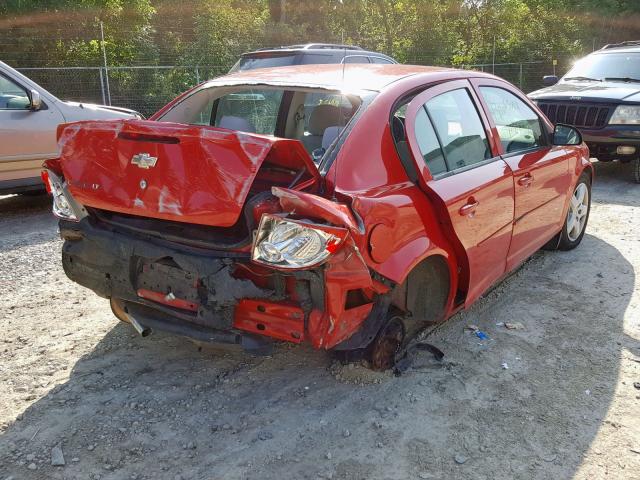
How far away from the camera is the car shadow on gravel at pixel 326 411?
9.20ft

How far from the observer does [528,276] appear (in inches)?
204

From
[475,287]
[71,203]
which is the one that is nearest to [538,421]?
[475,287]

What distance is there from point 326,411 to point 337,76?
1.98 meters

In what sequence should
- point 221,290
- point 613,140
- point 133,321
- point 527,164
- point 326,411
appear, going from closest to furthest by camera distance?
point 221,290 → point 326,411 → point 133,321 → point 527,164 → point 613,140

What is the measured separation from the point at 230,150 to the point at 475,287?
192cm

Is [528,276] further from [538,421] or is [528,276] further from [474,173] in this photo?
[538,421]

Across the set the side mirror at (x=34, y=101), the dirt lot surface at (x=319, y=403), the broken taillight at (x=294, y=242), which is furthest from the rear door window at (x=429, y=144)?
the side mirror at (x=34, y=101)

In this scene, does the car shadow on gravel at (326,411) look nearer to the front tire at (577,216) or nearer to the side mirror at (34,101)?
the front tire at (577,216)

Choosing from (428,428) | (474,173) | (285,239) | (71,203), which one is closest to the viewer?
(285,239)

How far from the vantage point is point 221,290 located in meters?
2.82

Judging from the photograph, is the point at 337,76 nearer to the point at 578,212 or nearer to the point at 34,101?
the point at 578,212

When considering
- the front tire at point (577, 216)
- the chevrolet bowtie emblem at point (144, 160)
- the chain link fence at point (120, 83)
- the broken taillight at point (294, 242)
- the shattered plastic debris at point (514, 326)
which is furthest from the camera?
the chain link fence at point (120, 83)

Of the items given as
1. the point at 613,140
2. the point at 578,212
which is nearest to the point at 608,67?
the point at 613,140

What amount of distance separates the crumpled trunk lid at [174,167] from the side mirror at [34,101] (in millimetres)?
4402
